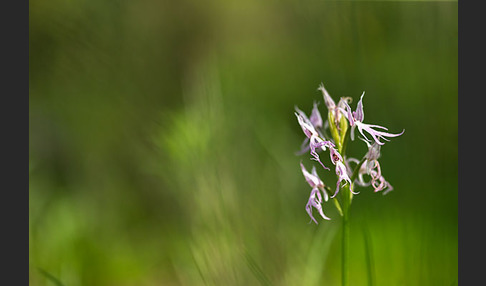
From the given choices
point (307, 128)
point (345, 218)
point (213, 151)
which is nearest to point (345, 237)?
point (345, 218)

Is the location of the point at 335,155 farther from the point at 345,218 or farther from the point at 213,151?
the point at 213,151

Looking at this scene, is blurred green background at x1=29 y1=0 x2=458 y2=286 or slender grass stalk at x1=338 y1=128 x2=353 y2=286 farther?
blurred green background at x1=29 y1=0 x2=458 y2=286

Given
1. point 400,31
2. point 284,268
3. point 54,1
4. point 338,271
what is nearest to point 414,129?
point 400,31

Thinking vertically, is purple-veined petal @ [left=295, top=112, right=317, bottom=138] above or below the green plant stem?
above

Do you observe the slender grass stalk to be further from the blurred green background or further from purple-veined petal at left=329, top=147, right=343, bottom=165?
the blurred green background

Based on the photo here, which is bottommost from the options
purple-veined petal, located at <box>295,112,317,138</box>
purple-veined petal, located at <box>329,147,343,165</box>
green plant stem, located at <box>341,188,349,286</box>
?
green plant stem, located at <box>341,188,349,286</box>

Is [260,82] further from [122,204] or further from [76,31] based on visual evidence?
[76,31]

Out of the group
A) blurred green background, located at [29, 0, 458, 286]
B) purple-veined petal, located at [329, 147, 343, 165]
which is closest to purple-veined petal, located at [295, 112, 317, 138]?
purple-veined petal, located at [329, 147, 343, 165]

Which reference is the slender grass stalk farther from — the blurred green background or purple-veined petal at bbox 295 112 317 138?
the blurred green background

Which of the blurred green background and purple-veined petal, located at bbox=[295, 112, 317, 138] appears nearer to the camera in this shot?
purple-veined petal, located at bbox=[295, 112, 317, 138]

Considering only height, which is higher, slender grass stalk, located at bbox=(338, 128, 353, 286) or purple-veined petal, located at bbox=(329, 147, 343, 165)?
purple-veined petal, located at bbox=(329, 147, 343, 165)
